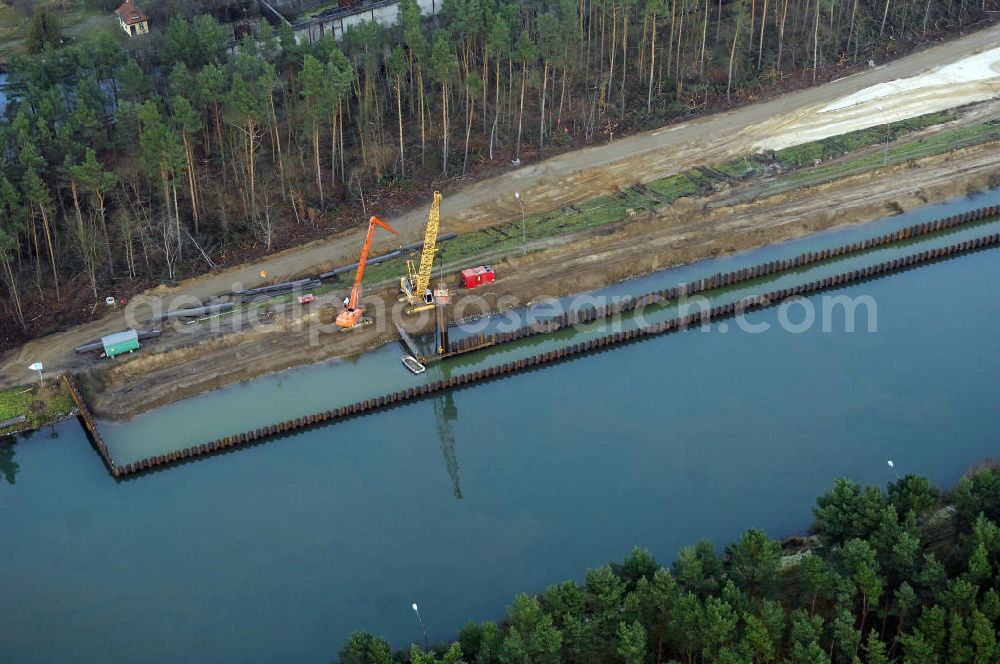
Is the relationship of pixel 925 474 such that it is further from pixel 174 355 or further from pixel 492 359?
pixel 174 355

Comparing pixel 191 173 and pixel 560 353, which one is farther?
pixel 191 173

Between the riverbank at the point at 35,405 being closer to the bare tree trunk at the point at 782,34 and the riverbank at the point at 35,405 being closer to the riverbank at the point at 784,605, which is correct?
the riverbank at the point at 784,605

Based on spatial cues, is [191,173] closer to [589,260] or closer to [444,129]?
[444,129]

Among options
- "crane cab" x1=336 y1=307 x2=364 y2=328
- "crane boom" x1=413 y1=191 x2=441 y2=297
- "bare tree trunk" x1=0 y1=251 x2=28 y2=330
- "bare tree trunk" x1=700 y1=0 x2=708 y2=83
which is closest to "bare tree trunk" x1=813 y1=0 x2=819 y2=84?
"bare tree trunk" x1=700 y1=0 x2=708 y2=83

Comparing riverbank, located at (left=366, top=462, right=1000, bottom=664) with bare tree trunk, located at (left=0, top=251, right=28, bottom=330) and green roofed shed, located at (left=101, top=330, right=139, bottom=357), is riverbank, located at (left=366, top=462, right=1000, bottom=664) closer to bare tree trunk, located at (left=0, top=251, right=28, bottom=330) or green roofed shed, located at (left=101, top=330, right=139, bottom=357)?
green roofed shed, located at (left=101, top=330, right=139, bottom=357)

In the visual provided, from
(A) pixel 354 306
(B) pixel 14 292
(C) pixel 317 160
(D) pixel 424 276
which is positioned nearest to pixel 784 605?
(D) pixel 424 276

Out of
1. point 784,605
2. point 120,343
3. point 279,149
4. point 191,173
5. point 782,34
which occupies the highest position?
point 782,34
